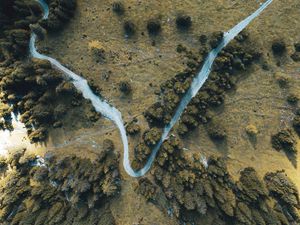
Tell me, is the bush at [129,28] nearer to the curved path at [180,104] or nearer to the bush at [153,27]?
the bush at [153,27]

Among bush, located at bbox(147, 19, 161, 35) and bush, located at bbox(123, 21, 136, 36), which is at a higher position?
bush, located at bbox(147, 19, 161, 35)

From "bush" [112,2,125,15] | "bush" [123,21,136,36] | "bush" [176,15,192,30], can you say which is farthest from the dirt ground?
"bush" [123,21,136,36]

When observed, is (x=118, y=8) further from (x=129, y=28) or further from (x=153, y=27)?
(x=153, y=27)

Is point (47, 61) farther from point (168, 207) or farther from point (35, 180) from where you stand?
point (168, 207)

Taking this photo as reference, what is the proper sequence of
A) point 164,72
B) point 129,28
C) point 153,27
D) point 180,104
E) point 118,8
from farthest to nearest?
point 118,8 < point 129,28 < point 164,72 < point 153,27 < point 180,104

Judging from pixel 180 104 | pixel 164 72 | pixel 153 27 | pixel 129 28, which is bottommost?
pixel 180 104

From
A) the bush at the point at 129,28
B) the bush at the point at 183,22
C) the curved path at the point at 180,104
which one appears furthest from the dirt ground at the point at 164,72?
the bush at the point at 129,28

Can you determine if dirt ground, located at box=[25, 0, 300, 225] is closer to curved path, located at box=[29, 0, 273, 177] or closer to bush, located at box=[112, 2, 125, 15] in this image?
curved path, located at box=[29, 0, 273, 177]

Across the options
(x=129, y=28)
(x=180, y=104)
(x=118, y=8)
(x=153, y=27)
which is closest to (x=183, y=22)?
(x=153, y=27)

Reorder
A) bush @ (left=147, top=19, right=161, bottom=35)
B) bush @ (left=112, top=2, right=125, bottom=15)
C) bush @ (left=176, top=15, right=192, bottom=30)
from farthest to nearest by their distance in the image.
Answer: bush @ (left=112, top=2, right=125, bottom=15)
bush @ (left=147, top=19, right=161, bottom=35)
bush @ (left=176, top=15, right=192, bottom=30)

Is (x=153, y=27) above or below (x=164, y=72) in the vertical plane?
above
